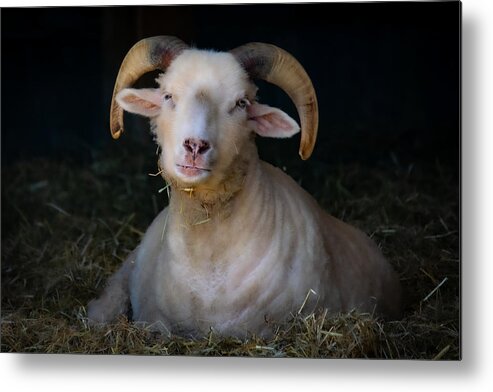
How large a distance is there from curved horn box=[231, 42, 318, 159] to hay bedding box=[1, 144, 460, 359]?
94 centimetres

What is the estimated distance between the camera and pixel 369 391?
5.69 meters

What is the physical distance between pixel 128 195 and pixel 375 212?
158 centimetres

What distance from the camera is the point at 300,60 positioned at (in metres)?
6.60

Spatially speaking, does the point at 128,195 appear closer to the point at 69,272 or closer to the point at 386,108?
the point at 69,272

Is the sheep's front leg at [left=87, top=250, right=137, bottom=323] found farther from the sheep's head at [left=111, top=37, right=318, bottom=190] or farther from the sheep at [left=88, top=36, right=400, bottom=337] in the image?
the sheep's head at [left=111, top=37, right=318, bottom=190]

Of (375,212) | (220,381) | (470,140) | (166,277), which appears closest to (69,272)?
(166,277)

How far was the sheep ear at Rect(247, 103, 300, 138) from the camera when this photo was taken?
227 inches

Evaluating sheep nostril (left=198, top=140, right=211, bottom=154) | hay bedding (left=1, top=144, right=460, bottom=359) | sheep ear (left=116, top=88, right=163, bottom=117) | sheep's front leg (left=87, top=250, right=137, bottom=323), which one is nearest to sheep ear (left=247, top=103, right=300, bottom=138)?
sheep nostril (left=198, top=140, right=211, bottom=154)

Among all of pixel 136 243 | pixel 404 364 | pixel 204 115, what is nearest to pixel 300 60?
pixel 204 115

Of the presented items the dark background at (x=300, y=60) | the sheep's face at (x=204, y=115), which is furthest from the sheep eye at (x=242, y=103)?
the dark background at (x=300, y=60)

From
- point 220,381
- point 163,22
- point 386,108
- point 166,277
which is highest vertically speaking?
point 163,22

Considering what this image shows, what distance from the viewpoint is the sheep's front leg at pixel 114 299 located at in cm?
616

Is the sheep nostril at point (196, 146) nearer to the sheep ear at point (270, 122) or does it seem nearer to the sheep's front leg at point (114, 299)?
the sheep ear at point (270, 122)

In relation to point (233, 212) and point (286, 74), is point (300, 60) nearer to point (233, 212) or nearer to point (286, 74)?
point (286, 74)
